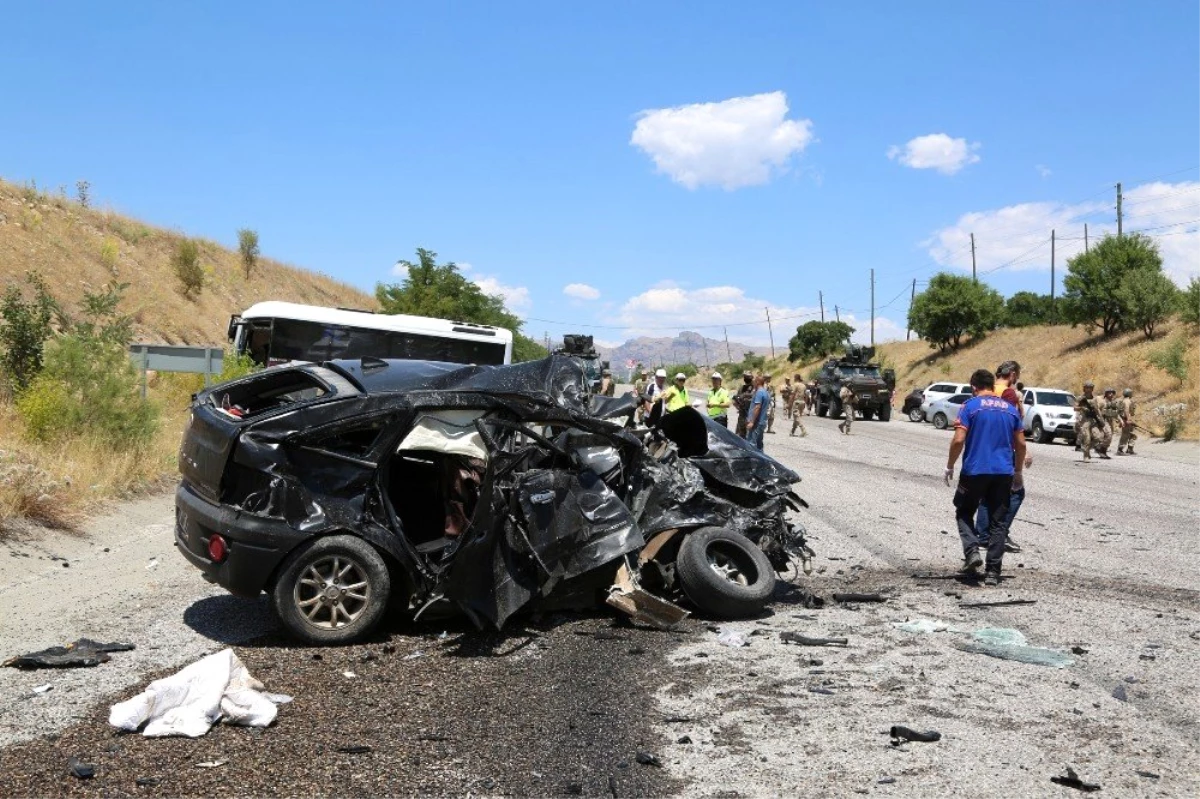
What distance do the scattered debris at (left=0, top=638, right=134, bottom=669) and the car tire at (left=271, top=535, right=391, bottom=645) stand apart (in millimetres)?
971

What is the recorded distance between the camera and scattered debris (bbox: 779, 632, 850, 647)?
6266 mm

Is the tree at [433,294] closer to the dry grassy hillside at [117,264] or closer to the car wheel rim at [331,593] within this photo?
the dry grassy hillside at [117,264]

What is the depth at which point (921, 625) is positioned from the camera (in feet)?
22.1

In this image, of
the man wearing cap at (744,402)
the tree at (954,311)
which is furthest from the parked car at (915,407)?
the tree at (954,311)

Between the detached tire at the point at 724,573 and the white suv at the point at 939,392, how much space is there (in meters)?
34.2

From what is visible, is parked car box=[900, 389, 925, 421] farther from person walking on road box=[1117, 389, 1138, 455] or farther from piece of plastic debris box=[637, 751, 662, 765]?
piece of plastic debris box=[637, 751, 662, 765]

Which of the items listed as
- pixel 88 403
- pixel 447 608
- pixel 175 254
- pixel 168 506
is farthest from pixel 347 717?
pixel 175 254

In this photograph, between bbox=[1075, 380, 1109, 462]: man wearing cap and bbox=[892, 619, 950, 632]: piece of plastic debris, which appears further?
bbox=[1075, 380, 1109, 462]: man wearing cap

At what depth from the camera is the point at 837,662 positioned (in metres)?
5.89

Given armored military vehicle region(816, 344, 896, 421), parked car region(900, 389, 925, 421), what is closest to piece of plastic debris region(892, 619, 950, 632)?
armored military vehicle region(816, 344, 896, 421)

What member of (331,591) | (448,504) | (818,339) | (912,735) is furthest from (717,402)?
(818,339)

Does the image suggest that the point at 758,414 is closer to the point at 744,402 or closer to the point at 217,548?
the point at 744,402

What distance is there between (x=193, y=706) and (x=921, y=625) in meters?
4.46

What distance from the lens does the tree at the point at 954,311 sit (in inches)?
2702
